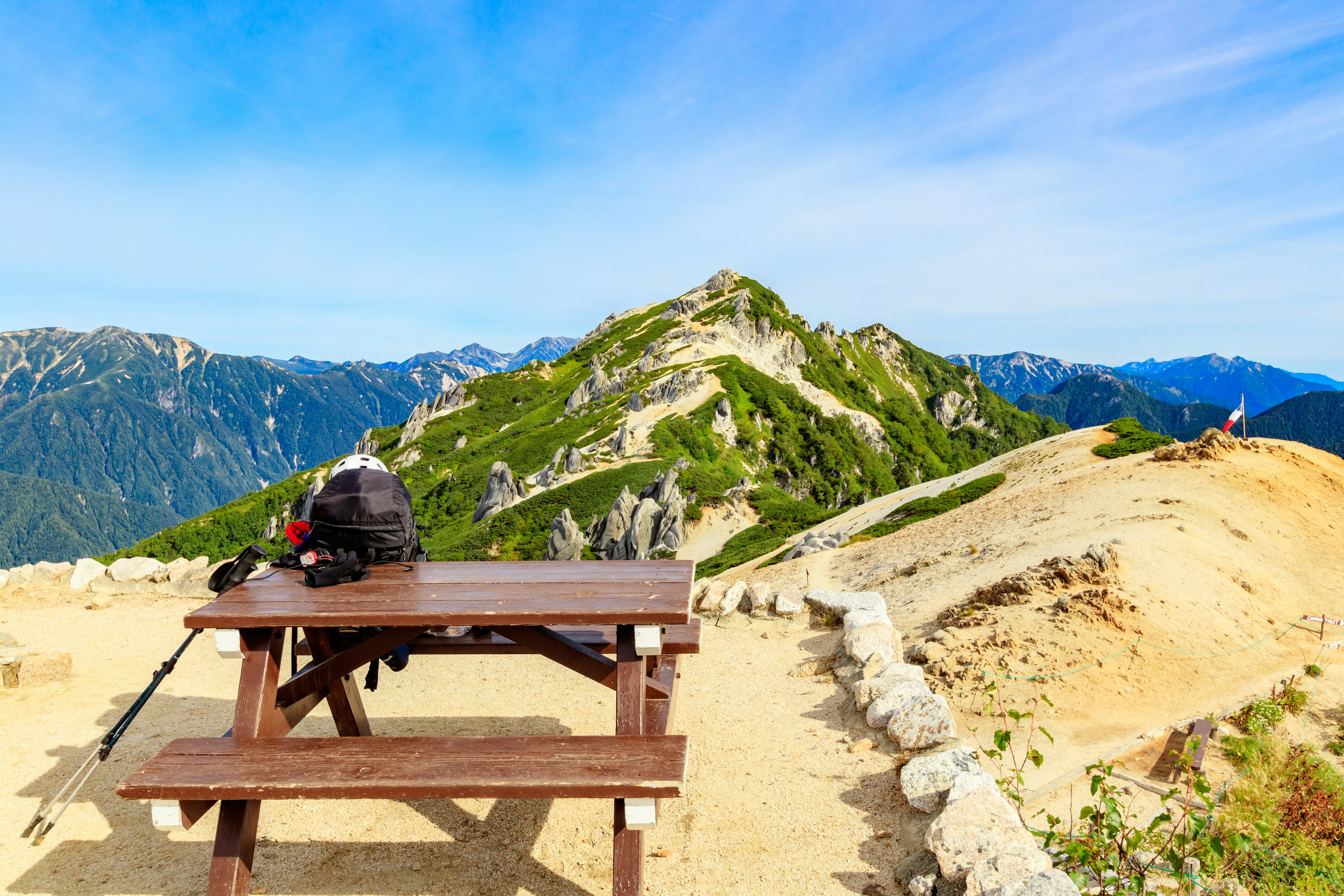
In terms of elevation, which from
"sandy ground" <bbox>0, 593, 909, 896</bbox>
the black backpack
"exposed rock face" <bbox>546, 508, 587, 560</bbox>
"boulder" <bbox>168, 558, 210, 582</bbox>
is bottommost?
"exposed rock face" <bbox>546, 508, 587, 560</bbox>

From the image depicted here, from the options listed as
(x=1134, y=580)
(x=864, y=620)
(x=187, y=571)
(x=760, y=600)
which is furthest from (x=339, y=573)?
(x=1134, y=580)

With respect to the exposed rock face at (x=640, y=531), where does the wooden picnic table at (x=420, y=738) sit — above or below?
above

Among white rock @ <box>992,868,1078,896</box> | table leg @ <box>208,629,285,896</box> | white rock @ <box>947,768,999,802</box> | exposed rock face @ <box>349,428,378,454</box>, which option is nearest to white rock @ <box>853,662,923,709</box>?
white rock @ <box>947,768,999,802</box>

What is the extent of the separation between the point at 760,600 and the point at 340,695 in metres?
6.40

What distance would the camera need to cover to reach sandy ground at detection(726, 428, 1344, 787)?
328 inches

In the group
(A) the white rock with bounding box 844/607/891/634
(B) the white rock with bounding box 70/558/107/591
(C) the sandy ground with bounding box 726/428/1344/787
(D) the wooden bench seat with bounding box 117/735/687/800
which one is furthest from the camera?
(B) the white rock with bounding box 70/558/107/591

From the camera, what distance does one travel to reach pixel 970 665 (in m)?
8.29

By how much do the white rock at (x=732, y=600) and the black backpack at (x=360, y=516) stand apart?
252 inches

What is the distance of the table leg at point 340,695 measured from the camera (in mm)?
6137

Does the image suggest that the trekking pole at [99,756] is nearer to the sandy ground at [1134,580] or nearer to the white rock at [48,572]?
the sandy ground at [1134,580]

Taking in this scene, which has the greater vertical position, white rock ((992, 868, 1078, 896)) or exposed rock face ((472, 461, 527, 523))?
white rock ((992, 868, 1078, 896))

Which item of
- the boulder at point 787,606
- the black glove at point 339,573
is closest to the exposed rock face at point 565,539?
the boulder at point 787,606

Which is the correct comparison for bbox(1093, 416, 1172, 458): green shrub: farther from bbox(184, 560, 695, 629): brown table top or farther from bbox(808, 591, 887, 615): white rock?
bbox(184, 560, 695, 629): brown table top

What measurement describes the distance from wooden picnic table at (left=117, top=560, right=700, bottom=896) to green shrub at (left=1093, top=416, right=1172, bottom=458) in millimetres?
24413
